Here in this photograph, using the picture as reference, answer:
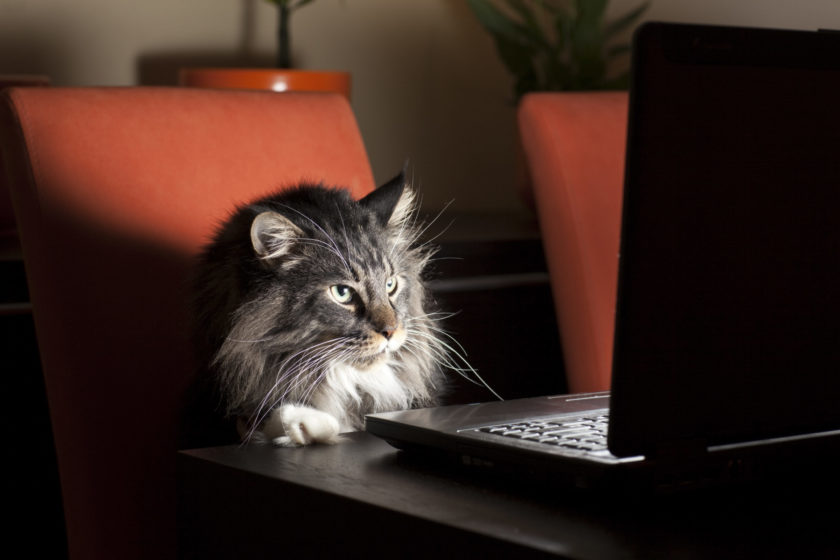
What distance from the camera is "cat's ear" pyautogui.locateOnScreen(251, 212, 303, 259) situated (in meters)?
1.11

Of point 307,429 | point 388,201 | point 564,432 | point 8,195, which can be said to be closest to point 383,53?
point 8,195

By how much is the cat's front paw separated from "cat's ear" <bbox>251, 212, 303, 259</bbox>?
0.21m

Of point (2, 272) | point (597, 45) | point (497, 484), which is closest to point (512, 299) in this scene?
point (597, 45)

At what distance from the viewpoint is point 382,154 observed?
285 centimetres

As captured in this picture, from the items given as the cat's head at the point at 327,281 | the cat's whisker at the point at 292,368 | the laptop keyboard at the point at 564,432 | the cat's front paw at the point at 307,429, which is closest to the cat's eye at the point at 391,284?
the cat's head at the point at 327,281

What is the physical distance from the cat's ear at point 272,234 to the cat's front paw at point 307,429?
0.21 m

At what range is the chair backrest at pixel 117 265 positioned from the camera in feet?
3.84

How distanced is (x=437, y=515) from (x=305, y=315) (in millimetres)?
461

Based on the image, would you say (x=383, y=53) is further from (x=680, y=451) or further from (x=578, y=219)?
(x=680, y=451)

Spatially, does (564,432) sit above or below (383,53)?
below

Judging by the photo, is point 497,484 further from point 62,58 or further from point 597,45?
point 62,58

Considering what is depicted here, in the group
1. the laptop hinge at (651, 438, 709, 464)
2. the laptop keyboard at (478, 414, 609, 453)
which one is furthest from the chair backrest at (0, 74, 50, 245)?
the laptop hinge at (651, 438, 709, 464)

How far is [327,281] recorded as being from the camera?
1.15 meters

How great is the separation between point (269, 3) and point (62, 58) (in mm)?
520
